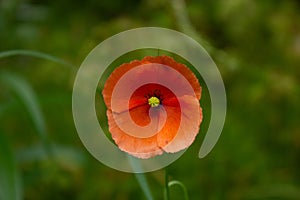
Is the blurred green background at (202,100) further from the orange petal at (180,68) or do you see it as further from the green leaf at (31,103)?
the orange petal at (180,68)

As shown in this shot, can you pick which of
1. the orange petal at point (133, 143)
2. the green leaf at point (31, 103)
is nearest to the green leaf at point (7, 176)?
the green leaf at point (31, 103)

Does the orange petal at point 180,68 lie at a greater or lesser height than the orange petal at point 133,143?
greater

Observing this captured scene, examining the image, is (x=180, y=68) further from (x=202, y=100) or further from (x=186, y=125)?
(x=202, y=100)

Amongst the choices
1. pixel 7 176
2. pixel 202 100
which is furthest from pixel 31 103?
pixel 202 100

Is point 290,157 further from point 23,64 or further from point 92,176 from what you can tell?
point 23,64

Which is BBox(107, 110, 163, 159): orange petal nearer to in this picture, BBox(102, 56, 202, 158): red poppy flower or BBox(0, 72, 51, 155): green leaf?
BBox(102, 56, 202, 158): red poppy flower

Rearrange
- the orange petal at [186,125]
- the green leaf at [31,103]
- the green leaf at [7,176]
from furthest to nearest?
the green leaf at [31,103]
the green leaf at [7,176]
the orange petal at [186,125]

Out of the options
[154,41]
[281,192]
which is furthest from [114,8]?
[281,192]
